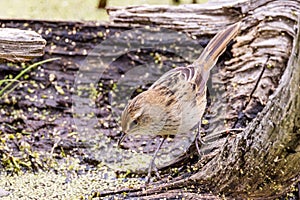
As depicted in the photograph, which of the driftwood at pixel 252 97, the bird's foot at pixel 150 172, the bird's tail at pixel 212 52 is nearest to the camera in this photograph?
the driftwood at pixel 252 97

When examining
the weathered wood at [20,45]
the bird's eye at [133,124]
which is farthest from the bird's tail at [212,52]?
the weathered wood at [20,45]

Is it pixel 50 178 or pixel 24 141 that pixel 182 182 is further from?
pixel 24 141

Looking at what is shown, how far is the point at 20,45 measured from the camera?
5.94 feet

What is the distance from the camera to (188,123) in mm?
2033

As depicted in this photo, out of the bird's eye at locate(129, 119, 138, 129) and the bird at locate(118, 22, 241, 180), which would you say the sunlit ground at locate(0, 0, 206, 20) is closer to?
the bird at locate(118, 22, 241, 180)

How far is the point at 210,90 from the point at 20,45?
43.8 inches

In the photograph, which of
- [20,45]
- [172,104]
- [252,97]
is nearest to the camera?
[20,45]

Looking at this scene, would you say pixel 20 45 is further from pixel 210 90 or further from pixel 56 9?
pixel 56 9

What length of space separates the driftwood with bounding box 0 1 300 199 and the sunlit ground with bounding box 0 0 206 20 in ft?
2.96

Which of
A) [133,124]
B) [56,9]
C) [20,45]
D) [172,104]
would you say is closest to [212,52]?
[172,104]

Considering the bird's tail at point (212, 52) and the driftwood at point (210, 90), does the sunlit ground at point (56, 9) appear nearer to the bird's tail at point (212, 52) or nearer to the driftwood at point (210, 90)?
the driftwood at point (210, 90)

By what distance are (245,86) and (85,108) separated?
2.62 ft

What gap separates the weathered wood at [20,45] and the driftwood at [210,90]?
0.58m

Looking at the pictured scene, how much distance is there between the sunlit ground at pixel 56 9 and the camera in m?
3.75
